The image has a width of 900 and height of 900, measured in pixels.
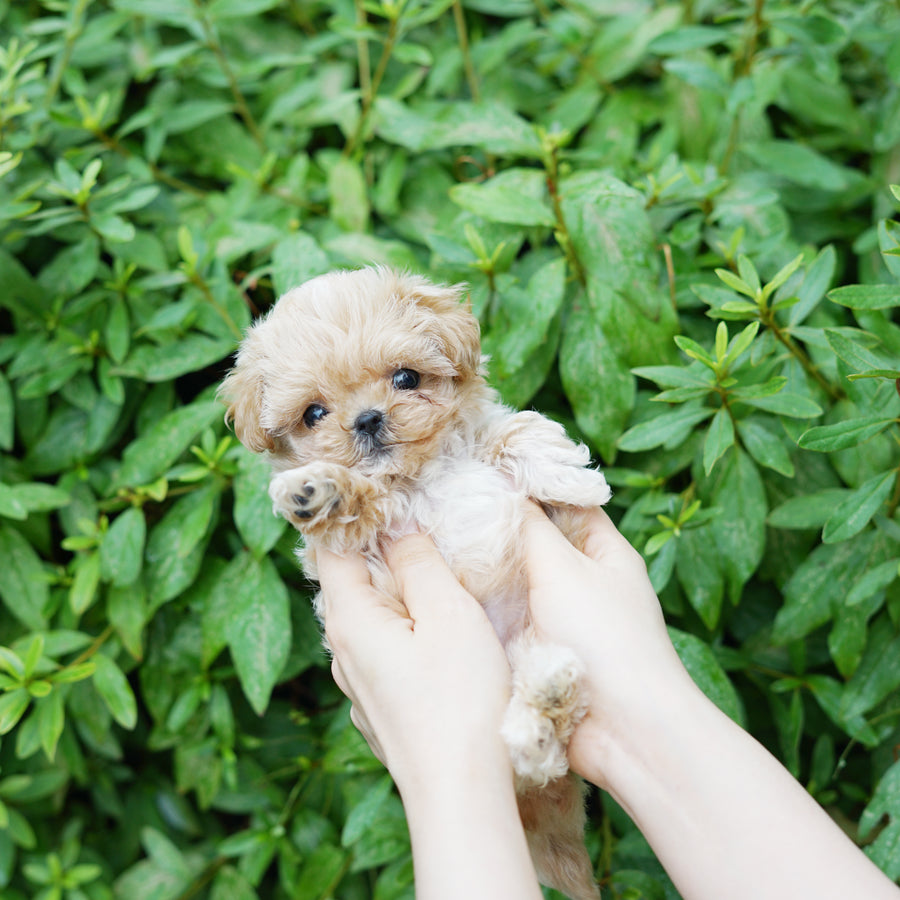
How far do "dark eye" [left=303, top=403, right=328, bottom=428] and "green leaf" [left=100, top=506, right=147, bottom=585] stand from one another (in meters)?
0.90

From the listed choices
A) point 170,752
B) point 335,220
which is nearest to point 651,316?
point 335,220

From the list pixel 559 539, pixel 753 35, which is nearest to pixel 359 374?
pixel 559 539

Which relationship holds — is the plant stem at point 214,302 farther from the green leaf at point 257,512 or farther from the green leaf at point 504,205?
the green leaf at point 504,205

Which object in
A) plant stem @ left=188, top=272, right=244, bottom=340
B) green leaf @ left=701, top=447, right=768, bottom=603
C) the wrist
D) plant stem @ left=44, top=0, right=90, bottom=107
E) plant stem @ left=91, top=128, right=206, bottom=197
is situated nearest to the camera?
the wrist

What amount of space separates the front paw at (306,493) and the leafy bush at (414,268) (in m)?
0.65

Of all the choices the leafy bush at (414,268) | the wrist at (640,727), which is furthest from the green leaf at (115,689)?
the wrist at (640,727)

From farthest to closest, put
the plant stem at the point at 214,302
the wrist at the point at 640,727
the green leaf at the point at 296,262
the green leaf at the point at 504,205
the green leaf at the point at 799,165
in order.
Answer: the green leaf at the point at 799,165 → the plant stem at the point at 214,302 → the green leaf at the point at 296,262 → the green leaf at the point at 504,205 → the wrist at the point at 640,727

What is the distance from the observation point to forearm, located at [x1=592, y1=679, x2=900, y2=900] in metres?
1.36

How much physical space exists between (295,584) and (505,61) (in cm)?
239

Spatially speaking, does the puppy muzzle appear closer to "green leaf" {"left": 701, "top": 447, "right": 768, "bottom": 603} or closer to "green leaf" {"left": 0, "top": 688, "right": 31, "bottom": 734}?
"green leaf" {"left": 701, "top": 447, "right": 768, "bottom": 603}

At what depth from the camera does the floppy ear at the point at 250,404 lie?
2.03 metres

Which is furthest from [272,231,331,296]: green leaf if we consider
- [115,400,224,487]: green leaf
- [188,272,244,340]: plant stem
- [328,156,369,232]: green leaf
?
[115,400,224,487]: green leaf

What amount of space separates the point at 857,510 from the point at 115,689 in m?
2.36

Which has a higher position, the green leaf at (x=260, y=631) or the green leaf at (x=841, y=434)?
the green leaf at (x=841, y=434)
